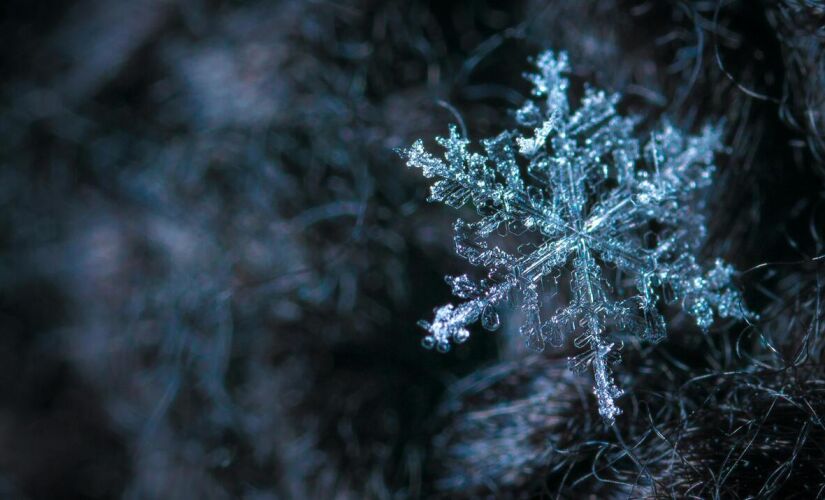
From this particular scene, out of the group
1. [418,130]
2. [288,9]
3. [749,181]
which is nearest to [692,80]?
[749,181]

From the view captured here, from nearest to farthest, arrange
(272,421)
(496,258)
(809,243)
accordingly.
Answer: (496,258)
(809,243)
(272,421)

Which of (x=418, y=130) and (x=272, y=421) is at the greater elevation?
(x=418, y=130)

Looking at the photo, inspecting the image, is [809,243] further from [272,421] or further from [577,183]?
[272,421]

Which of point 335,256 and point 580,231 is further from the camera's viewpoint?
point 335,256
